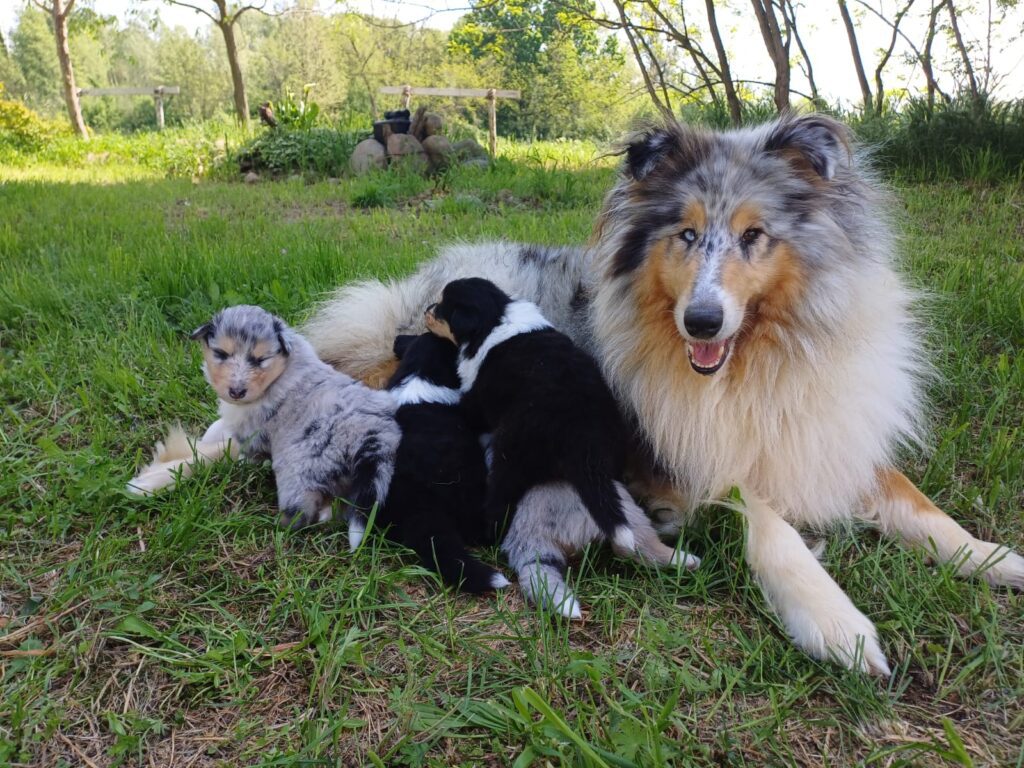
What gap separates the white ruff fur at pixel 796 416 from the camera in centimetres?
252

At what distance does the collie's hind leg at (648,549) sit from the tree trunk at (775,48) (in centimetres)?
725

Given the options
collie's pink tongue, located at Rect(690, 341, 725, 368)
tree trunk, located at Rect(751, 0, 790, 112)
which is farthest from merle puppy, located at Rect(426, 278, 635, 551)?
tree trunk, located at Rect(751, 0, 790, 112)

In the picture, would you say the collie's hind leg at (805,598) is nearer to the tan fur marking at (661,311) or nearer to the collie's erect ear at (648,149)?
the tan fur marking at (661,311)

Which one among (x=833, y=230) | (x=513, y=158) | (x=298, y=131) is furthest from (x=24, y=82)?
(x=833, y=230)

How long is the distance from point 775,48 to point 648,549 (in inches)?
306

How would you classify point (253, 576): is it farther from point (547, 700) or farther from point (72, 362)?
point (72, 362)

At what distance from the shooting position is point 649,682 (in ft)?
6.07

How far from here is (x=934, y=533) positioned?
7.97 feet

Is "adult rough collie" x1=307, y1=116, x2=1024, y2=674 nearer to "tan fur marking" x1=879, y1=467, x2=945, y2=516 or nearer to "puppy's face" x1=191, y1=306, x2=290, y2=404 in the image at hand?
"tan fur marking" x1=879, y1=467, x2=945, y2=516

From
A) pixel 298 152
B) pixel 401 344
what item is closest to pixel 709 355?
pixel 401 344

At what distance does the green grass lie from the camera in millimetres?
1702

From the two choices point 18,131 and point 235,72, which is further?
point 235,72

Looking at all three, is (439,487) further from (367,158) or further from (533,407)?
(367,158)

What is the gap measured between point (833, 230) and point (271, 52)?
3936 cm
